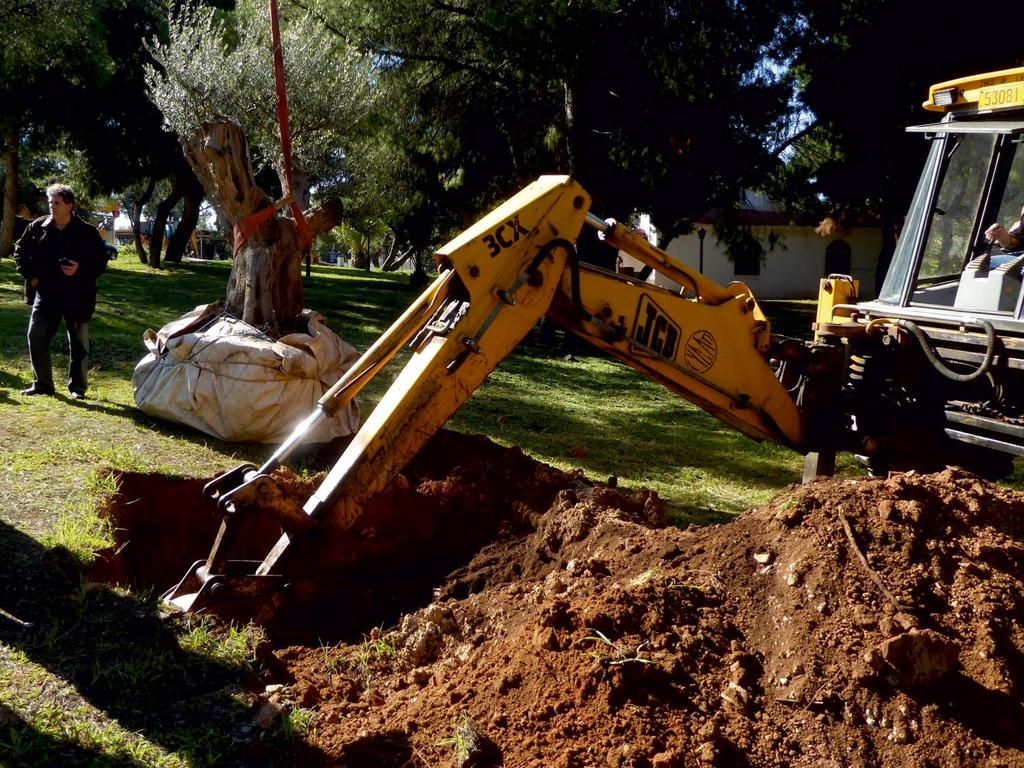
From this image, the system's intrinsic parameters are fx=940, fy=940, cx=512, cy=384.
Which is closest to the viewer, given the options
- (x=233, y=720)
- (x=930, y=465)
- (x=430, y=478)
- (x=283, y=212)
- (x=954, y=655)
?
(x=954, y=655)

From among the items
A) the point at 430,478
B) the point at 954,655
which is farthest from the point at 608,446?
the point at 954,655

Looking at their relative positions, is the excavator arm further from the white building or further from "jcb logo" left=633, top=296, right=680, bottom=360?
the white building

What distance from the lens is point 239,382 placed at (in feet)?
23.8

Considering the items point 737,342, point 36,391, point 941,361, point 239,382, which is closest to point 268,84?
point 36,391

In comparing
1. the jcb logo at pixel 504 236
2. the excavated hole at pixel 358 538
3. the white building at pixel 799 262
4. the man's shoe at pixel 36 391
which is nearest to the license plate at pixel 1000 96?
the jcb logo at pixel 504 236

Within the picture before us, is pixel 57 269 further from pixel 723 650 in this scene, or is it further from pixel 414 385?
pixel 723 650

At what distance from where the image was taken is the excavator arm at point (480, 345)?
164 inches

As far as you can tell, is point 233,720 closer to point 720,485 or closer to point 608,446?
point 720,485

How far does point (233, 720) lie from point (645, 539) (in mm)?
2076

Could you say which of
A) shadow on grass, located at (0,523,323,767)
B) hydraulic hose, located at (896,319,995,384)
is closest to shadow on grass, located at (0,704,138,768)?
shadow on grass, located at (0,523,323,767)

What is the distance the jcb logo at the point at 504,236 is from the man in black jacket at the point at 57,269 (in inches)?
201

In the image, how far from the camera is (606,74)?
1455 centimetres

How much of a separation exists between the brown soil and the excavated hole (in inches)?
2.5

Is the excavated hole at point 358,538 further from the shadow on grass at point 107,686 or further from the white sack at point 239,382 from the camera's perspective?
the white sack at point 239,382
